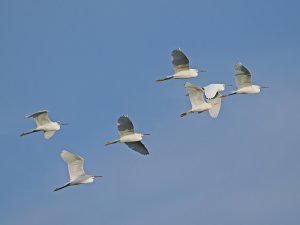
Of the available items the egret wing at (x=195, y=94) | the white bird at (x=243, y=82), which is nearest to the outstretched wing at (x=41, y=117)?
the egret wing at (x=195, y=94)

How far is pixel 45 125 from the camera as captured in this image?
228ft

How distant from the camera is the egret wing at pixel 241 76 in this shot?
70.3 meters

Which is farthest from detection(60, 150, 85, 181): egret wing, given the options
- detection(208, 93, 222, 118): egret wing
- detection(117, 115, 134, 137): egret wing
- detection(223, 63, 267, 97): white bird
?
detection(223, 63, 267, 97): white bird

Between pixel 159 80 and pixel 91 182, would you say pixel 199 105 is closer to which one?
pixel 159 80

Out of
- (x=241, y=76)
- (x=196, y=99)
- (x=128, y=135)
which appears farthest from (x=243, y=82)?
(x=128, y=135)

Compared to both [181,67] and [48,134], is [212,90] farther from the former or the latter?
[48,134]

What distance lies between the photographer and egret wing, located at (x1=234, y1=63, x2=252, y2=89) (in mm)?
70312

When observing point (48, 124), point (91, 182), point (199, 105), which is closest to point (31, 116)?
point (48, 124)

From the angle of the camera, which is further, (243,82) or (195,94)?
(243,82)

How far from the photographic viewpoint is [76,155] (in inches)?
2549

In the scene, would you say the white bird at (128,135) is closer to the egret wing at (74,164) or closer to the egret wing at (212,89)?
the egret wing at (74,164)

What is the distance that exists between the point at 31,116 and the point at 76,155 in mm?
5111

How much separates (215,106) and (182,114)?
3.39 m

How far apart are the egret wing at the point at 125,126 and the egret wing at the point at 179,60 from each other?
5650 mm
